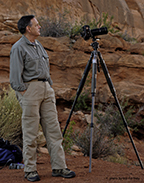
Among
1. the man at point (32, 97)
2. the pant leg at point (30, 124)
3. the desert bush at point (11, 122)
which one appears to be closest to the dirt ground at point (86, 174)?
the man at point (32, 97)

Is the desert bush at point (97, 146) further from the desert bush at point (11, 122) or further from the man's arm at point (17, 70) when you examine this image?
the man's arm at point (17, 70)

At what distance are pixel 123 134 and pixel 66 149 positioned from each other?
2357 millimetres

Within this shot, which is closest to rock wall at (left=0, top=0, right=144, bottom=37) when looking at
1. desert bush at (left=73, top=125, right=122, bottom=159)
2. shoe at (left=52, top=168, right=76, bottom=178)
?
desert bush at (left=73, top=125, right=122, bottom=159)

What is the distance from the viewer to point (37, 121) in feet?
8.96

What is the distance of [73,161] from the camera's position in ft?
12.2

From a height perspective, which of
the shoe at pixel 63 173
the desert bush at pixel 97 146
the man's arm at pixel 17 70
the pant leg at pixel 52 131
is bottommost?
the desert bush at pixel 97 146

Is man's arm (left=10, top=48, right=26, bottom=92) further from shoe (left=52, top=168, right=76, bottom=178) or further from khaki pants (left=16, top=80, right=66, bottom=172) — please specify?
shoe (left=52, top=168, right=76, bottom=178)

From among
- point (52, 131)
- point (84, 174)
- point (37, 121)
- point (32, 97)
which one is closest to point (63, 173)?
point (84, 174)

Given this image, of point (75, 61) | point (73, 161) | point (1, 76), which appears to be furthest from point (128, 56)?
point (73, 161)

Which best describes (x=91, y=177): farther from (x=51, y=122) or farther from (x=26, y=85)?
(x=26, y=85)

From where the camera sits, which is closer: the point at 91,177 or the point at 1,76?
the point at 91,177

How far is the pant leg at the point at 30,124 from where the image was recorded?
2.67 m

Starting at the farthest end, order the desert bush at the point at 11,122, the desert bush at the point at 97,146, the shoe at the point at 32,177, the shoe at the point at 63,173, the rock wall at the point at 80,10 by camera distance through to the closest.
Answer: the rock wall at the point at 80,10
the desert bush at the point at 11,122
the desert bush at the point at 97,146
the shoe at the point at 63,173
the shoe at the point at 32,177

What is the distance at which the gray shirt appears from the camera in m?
2.67
